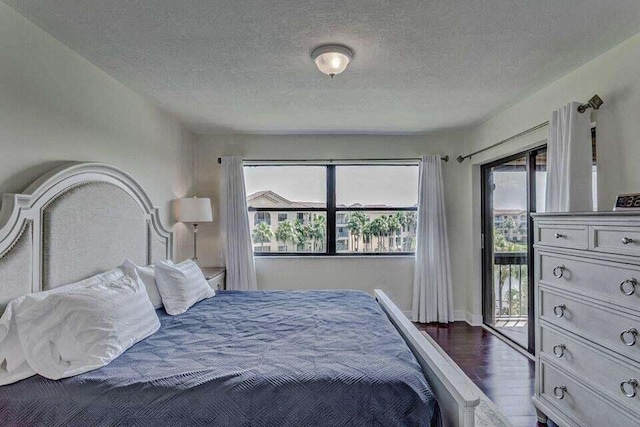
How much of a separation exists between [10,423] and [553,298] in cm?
279

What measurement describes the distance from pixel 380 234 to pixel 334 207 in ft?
2.30

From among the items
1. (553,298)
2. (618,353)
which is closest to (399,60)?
(553,298)

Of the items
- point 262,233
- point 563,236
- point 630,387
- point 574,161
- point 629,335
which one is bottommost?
point 630,387

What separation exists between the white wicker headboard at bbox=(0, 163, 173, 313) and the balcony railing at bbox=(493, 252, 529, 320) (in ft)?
11.8

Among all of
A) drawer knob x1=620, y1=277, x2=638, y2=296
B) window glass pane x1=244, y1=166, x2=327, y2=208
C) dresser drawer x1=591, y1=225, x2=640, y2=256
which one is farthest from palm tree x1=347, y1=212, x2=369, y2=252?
drawer knob x1=620, y1=277, x2=638, y2=296

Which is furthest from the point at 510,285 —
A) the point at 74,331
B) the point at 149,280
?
the point at 74,331

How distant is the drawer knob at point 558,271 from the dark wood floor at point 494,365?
3.21ft

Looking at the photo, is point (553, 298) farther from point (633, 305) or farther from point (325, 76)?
point (325, 76)

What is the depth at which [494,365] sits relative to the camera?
3.08 m

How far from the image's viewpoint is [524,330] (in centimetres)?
344

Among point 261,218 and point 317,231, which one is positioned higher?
point 261,218

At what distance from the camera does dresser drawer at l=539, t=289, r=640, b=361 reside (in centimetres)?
163

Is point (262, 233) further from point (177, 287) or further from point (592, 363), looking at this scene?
point (592, 363)

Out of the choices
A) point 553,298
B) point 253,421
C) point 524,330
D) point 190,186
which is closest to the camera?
point 253,421
